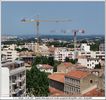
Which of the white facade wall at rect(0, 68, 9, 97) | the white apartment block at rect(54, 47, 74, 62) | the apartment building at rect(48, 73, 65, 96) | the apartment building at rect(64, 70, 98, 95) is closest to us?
the white facade wall at rect(0, 68, 9, 97)

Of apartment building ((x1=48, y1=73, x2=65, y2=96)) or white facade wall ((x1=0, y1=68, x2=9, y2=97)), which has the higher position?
white facade wall ((x1=0, y1=68, x2=9, y2=97))

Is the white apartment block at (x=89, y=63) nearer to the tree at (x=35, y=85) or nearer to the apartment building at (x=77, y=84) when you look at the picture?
the apartment building at (x=77, y=84)

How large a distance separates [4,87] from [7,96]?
2.1 inches

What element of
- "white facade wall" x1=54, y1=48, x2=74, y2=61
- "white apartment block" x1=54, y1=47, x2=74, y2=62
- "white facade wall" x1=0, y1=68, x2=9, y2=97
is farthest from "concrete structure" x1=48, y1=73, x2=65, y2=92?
"white facade wall" x1=0, y1=68, x2=9, y2=97

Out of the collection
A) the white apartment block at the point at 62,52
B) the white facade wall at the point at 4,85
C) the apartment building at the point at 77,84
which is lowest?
the apartment building at the point at 77,84

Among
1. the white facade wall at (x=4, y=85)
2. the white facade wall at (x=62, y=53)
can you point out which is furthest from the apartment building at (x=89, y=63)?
the white facade wall at (x=4, y=85)

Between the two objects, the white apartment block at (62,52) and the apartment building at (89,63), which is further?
the apartment building at (89,63)

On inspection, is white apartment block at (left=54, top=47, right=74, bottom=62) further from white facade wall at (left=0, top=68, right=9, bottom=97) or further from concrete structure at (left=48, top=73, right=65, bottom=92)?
white facade wall at (left=0, top=68, right=9, bottom=97)

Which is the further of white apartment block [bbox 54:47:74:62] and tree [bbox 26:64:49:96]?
white apartment block [bbox 54:47:74:62]

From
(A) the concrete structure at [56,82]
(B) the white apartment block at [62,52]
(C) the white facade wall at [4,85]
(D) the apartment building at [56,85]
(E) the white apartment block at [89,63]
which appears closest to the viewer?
(C) the white facade wall at [4,85]

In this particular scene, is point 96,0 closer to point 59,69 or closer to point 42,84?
point 42,84

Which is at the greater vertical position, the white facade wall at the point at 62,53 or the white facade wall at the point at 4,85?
the white facade wall at the point at 4,85

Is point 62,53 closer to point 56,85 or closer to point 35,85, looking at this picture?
point 56,85

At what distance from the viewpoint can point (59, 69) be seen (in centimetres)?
627
